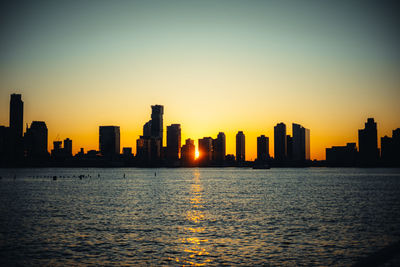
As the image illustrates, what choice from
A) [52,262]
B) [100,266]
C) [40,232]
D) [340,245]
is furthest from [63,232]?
[340,245]

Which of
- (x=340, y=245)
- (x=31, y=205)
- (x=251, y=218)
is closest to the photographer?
(x=340, y=245)

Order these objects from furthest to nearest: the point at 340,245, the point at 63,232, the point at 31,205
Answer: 1. the point at 31,205
2. the point at 63,232
3. the point at 340,245

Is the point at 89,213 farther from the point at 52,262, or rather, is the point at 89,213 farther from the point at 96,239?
the point at 52,262

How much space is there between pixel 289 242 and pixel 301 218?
731 inches

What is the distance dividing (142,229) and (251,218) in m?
17.0

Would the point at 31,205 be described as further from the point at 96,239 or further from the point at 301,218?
the point at 301,218

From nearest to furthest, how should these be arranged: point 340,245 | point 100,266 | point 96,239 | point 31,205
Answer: point 100,266
point 340,245
point 96,239
point 31,205

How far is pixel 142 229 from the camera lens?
4797cm

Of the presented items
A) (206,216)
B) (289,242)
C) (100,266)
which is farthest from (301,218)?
(100,266)

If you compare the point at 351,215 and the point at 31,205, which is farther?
the point at 31,205

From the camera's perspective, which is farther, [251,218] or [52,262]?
[251,218]

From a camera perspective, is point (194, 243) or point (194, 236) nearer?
point (194, 243)

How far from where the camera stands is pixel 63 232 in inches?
1810

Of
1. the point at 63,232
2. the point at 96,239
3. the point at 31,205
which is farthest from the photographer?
the point at 31,205
